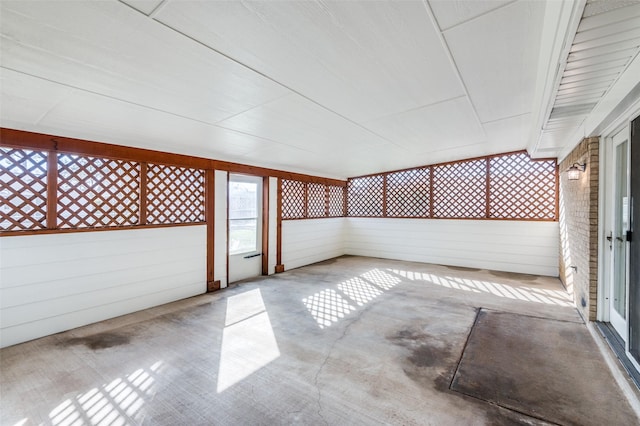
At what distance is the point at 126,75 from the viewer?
191 centimetres

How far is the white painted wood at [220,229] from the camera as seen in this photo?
4.38m

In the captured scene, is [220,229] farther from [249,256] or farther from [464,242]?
[464,242]

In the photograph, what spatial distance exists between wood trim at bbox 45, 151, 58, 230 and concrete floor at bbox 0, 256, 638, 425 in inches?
47.3

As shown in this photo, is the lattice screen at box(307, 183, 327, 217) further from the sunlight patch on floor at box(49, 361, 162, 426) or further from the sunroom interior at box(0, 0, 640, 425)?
the sunlight patch on floor at box(49, 361, 162, 426)

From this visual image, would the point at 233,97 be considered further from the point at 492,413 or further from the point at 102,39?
the point at 492,413

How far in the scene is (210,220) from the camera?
4.29 metres

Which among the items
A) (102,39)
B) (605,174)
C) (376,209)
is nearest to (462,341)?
(605,174)

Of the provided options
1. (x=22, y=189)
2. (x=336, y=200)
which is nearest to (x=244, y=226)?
(x=22, y=189)

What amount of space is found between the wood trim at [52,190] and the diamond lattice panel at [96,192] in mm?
36

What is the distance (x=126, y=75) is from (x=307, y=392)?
2.54m

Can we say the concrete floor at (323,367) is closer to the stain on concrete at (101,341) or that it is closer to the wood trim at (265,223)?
the stain on concrete at (101,341)

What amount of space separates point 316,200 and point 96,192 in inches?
171

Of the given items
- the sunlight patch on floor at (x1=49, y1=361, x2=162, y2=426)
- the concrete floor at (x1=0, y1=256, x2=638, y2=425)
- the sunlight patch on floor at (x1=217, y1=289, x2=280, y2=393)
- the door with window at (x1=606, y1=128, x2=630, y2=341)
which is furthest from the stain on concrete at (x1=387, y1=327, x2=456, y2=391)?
the sunlight patch on floor at (x1=49, y1=361, x2=162, y2=426)

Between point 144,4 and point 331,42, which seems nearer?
point 144,4
